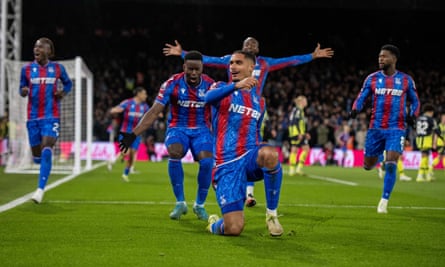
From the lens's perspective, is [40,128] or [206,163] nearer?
[206,163]

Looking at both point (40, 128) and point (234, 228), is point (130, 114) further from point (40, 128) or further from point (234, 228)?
point (234, 228)

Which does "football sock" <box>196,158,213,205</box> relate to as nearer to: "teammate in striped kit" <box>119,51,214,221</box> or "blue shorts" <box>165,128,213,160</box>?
"teammate in striped kit" <box>119,51,214,221</box>

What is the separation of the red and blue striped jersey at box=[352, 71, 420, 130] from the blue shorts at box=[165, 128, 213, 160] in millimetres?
2507

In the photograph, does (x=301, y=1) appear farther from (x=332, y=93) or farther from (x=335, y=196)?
(x=335, y=196)

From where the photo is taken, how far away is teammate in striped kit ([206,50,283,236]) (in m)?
6.30

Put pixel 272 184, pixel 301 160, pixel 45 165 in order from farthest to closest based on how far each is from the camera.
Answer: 1. pixel 301 160
2. pixel 45 165
3. pixel 272 184

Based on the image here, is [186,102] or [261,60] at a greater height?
[261,60]

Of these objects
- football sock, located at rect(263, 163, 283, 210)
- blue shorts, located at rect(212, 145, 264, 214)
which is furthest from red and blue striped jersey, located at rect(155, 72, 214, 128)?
football sock, located at rect(263, 163, 283, 210)

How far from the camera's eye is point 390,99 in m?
A: 9.48

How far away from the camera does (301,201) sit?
10625mm

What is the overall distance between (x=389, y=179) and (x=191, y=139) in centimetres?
290

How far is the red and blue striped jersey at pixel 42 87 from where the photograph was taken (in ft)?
33.3

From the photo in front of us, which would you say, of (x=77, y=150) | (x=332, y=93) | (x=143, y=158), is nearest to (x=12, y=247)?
(x=77, y=150)

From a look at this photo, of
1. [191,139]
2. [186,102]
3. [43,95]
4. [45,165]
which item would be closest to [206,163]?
[191,139]
